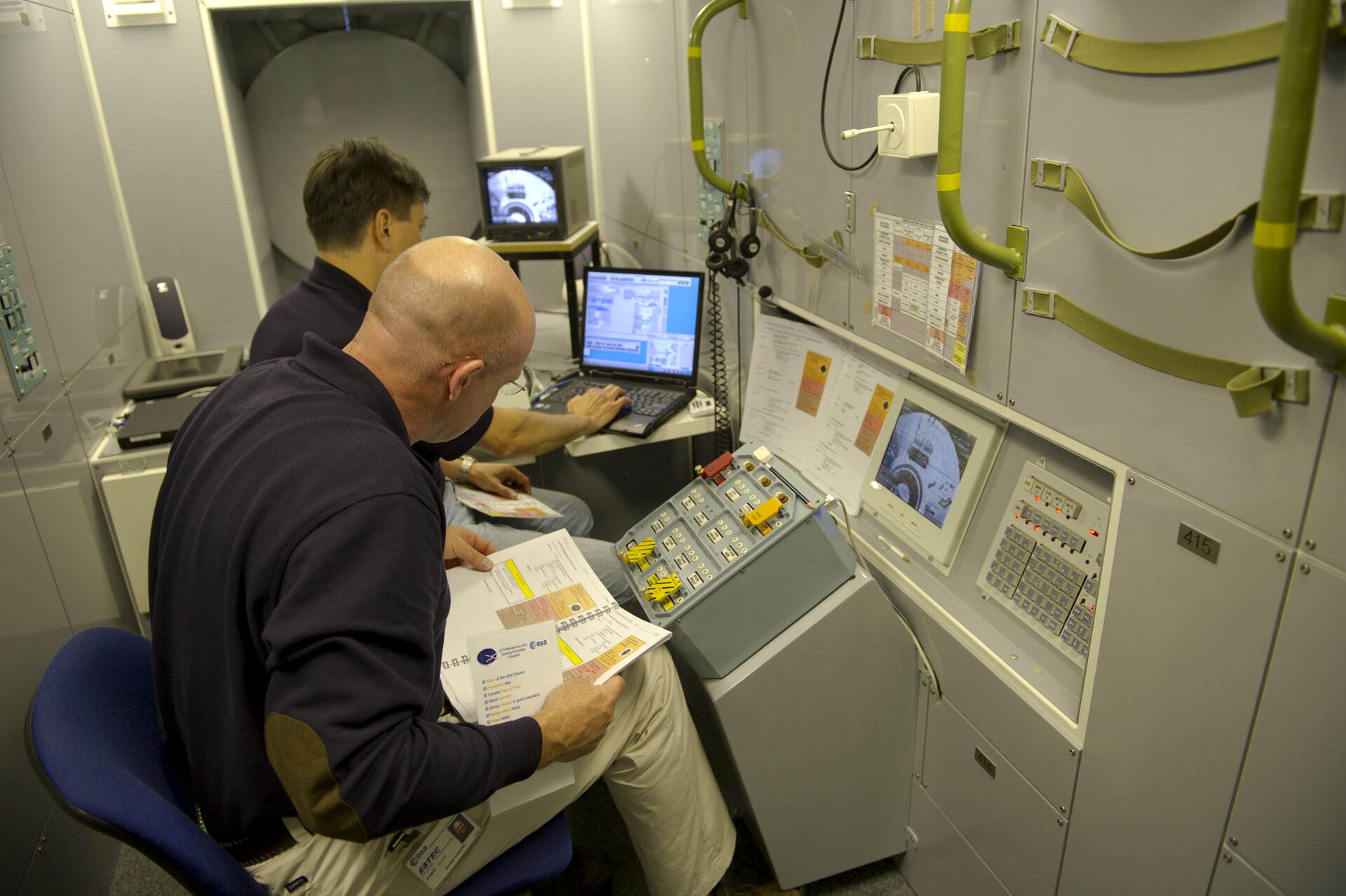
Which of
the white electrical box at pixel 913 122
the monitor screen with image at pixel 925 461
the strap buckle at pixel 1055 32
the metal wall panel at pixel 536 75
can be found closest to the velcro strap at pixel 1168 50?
the strap buckle at pixel 1055 32

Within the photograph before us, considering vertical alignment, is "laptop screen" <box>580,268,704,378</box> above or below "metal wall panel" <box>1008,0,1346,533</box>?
below

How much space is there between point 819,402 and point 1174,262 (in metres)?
1.13

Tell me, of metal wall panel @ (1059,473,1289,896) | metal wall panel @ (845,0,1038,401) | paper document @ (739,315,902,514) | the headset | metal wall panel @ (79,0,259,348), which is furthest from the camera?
metal wall panel @ (79,0,259,348)

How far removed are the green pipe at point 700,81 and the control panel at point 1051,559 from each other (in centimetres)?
106

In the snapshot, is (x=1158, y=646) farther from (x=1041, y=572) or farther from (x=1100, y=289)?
(x=1100, y=289)

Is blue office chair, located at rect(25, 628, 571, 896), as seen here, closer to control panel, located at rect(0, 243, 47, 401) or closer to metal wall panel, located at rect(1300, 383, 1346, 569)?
control panel, located at rect(0, 243, 47, 401)

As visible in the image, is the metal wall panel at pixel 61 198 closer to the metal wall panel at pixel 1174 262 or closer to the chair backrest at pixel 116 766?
the chair backrest at pixel 116 766

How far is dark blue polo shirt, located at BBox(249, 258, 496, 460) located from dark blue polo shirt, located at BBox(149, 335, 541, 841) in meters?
0.68

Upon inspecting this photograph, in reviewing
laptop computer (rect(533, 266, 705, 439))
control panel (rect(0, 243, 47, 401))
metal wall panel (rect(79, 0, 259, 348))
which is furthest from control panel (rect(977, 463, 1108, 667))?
metal wall panel (rect(79, 0, 259, 348))

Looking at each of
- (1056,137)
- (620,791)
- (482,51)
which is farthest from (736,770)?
(482,51)

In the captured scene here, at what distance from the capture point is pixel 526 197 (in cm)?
276

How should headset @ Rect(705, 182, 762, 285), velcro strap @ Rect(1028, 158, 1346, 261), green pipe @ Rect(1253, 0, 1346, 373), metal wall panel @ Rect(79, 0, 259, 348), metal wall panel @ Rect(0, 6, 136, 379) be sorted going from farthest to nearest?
metal wall panel @ Rect(79, 0, 259, 348) < headset @ Rect(705, 182, 762, 285) < metal wall panel @ Rect(0, 6, 136, 379) < velcro strap @ Rect(1028, 158, 1346, 261) < green pipe @ Rect(1253, 0, 1346, 373)

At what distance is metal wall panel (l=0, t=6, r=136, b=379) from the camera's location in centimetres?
202

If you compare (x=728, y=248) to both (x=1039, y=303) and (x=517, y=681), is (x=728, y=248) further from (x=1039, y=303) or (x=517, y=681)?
(x=517, y=681)
